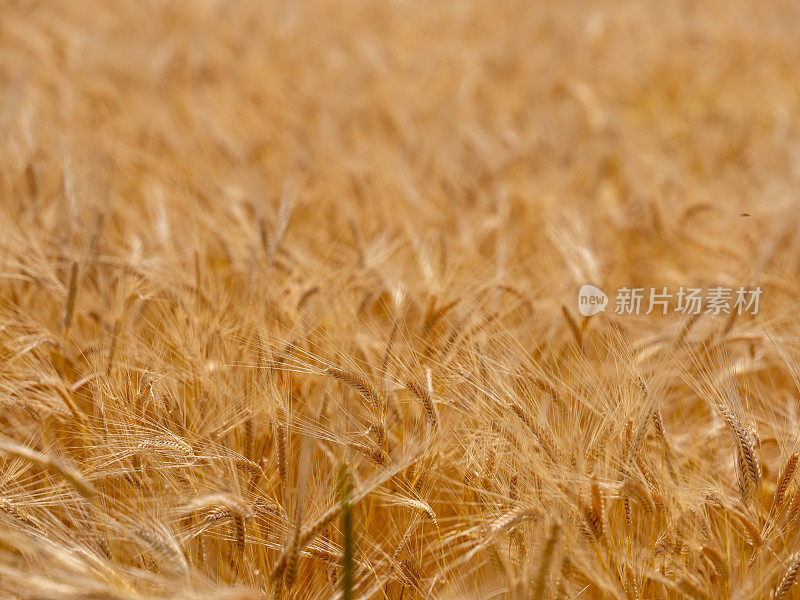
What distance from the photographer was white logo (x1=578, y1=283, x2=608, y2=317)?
4.76 ft

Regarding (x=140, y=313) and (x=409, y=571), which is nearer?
(x=409, y=571)

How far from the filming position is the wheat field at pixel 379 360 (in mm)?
979

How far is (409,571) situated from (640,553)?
344mm

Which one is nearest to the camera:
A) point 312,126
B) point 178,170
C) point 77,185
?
point 77,185

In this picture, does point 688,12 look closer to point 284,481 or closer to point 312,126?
point 312,126

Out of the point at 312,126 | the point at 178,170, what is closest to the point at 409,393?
the point at 178,170

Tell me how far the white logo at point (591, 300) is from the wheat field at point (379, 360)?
0.03 metres

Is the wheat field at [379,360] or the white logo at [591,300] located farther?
the white logo at [591,300]

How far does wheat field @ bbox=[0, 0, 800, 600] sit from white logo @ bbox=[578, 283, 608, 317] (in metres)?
0.03

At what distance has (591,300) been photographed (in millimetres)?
1497

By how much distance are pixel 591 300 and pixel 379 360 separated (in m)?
0.49

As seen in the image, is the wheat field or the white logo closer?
the wheat field

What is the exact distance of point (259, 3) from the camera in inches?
191

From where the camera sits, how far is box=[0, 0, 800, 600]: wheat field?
98cm
